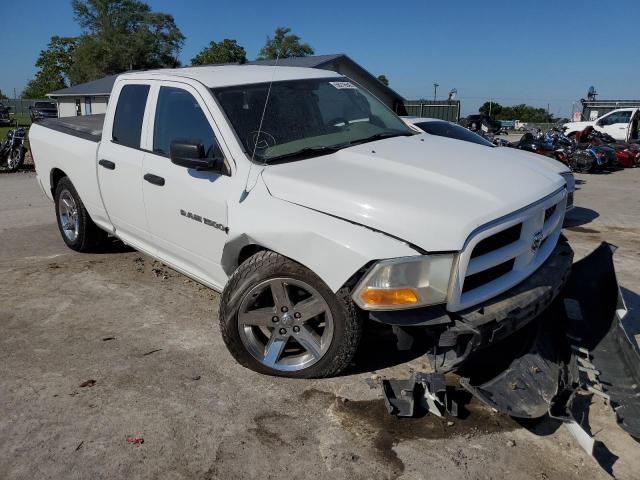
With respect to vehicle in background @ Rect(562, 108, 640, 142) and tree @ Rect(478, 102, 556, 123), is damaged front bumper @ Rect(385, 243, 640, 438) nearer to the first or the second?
vehicle in background @ Rect(562, 108, 640, 142)

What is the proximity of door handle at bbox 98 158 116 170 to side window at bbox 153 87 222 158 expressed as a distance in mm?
647

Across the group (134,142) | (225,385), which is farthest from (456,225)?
(134,142)

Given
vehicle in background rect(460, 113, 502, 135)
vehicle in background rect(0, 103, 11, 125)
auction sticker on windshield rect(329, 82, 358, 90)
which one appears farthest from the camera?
vehicle in background rect(0, 103, 11, 125)

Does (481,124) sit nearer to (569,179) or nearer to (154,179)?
(569,179)

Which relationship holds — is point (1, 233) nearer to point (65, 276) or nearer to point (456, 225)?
point (65, 276)

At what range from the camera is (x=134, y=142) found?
15.0ft

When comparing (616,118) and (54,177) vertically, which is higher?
(616,118)

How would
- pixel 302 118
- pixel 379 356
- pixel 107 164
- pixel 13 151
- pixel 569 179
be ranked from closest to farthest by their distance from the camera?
pixel 379 356, pixel 302 118, pixel 107 164, pixel 569 179, pixel 13 151

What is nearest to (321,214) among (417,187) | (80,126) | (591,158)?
(417,187)

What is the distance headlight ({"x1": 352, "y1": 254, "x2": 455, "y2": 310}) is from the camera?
9.21ft

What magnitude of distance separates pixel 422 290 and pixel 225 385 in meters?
1.51

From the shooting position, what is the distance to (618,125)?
24.3 m

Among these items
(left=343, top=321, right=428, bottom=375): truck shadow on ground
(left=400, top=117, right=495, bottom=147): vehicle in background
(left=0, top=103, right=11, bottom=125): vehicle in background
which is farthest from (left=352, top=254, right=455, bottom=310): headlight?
(left=0, top=103, right=11, bottom=125): vehicle in background

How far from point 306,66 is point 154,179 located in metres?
17.7
